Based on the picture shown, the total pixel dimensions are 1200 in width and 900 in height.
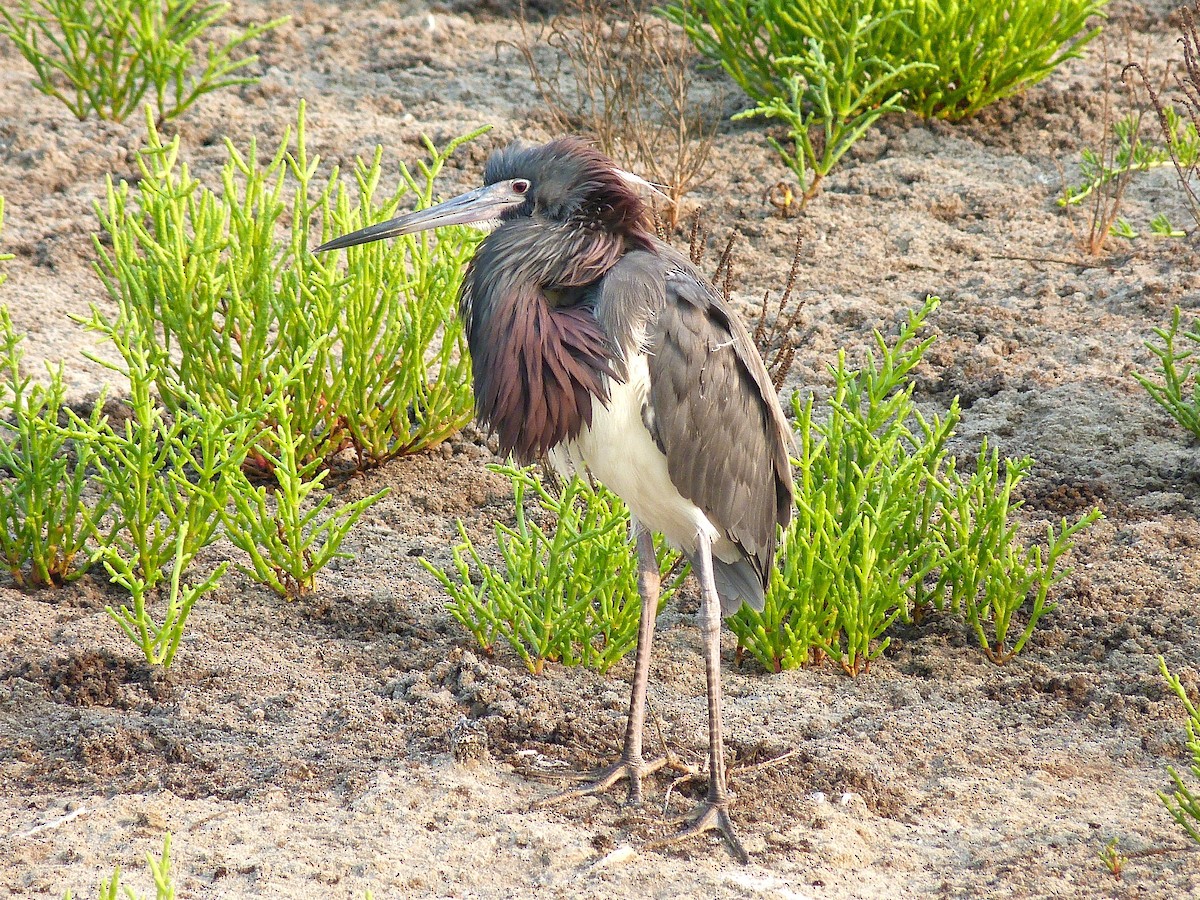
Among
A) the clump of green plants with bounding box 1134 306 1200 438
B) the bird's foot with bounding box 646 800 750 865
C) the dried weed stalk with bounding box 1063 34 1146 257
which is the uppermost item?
the dried weed stalk with bounding box 1063 34 1146 257

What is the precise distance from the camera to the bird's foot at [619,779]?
2953mm

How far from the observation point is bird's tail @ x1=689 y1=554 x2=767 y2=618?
10.8ft

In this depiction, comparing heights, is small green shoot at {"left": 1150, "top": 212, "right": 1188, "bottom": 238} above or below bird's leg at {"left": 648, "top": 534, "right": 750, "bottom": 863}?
above

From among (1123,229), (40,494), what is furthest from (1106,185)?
(40,494)

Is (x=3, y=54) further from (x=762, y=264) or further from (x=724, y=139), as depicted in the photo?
(x=762, y=264)

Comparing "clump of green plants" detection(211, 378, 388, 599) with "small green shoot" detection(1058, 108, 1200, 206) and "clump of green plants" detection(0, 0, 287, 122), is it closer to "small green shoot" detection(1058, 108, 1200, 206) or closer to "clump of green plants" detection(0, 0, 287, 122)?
"clump of green plants" detection(0, 0, 287, 122)

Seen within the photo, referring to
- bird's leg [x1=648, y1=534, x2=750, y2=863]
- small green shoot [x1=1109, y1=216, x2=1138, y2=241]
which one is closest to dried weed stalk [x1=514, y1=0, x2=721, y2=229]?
small green shoot [x1=1109, y1=216, x2=1138, y2=241]

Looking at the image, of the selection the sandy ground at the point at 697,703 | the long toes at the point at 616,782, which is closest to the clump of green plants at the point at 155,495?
the sandy ground at the point at 697,703

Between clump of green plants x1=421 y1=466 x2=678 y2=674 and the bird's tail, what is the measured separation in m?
0.16

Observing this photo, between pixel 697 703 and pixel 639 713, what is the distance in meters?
0.38

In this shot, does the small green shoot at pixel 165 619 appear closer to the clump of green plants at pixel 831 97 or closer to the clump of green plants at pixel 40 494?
the clump of green plants at pixel 40 494

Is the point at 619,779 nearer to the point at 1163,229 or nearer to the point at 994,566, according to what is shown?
the point at 994,566

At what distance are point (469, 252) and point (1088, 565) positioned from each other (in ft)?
6.73

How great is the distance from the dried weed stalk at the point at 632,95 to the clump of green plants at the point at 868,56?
0.77 feet
